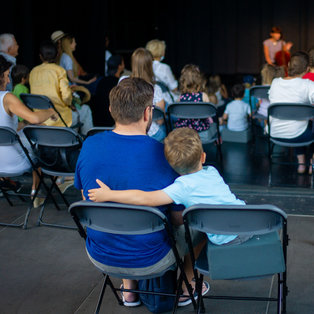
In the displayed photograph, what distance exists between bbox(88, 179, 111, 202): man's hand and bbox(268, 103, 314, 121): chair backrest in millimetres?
2508

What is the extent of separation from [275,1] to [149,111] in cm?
1091

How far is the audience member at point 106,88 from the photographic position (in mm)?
5844

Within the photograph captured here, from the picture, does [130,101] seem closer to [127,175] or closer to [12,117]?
[127,175]

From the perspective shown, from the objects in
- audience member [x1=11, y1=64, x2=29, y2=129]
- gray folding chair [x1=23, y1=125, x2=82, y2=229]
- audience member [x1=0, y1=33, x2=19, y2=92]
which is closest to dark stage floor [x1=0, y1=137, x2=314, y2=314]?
gray folding chair [x1=23, y1=125, x2=82, y2=229]

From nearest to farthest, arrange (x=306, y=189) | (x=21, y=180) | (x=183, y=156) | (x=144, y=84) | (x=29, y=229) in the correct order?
(x=183, y=156) → (x=144, y=84) → (x=29, y=229) → (x=306, y=189) → (x=21, y=180)

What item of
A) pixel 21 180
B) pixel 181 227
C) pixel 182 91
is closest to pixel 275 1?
pixel 182 91

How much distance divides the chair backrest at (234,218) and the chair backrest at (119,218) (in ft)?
0.48

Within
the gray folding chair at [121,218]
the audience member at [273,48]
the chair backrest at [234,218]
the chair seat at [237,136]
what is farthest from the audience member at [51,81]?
the audience member at [273,48]

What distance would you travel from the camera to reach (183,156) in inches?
92.6

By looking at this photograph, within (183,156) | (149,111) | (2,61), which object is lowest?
(183,156)

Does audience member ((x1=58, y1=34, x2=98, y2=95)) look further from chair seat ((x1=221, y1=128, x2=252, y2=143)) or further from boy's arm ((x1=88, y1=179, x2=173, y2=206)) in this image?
boy's arm ((x1=88, y1=179, x2=173, y2=206))

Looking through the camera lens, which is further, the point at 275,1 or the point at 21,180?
the point at 275,1

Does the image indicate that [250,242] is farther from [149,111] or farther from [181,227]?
[149,111]

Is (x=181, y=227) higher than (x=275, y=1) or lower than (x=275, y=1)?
lower
